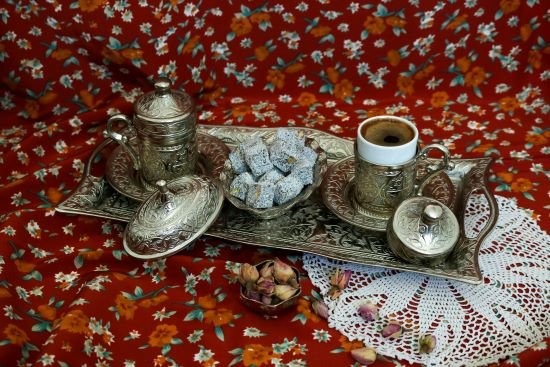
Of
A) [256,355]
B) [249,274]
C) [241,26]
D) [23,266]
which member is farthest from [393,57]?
[23,266]

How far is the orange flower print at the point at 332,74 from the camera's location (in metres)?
1.78

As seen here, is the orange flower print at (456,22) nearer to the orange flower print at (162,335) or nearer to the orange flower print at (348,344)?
the orange flower print at (348,344)

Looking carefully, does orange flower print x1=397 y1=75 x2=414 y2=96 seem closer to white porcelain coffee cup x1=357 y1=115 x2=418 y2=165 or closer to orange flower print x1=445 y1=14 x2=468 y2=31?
orange flower print x1=445 y1=14 x2=468 y2=31

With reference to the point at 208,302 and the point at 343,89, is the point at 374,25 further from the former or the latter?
the point at 208,302

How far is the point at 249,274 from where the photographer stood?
1111 mm

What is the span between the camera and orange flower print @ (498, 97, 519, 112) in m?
1.71

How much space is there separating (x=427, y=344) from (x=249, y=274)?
34cm

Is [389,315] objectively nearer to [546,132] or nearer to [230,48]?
[546,132]

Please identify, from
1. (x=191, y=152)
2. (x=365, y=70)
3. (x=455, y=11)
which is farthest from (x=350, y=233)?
(x=455, y=11)

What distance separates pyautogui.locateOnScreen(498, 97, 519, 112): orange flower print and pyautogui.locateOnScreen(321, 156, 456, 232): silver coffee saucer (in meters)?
0.48

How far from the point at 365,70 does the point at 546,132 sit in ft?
1.73

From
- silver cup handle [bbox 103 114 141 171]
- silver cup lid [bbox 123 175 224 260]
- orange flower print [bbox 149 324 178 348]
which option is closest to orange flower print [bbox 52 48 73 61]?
silver cup handle [bbox 103 114 141 171]

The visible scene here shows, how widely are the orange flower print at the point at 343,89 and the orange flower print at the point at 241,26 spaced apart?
1.01 feet

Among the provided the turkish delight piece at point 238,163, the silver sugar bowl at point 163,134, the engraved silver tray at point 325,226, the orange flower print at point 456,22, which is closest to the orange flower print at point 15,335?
the engraved silver tray at point 325,226
